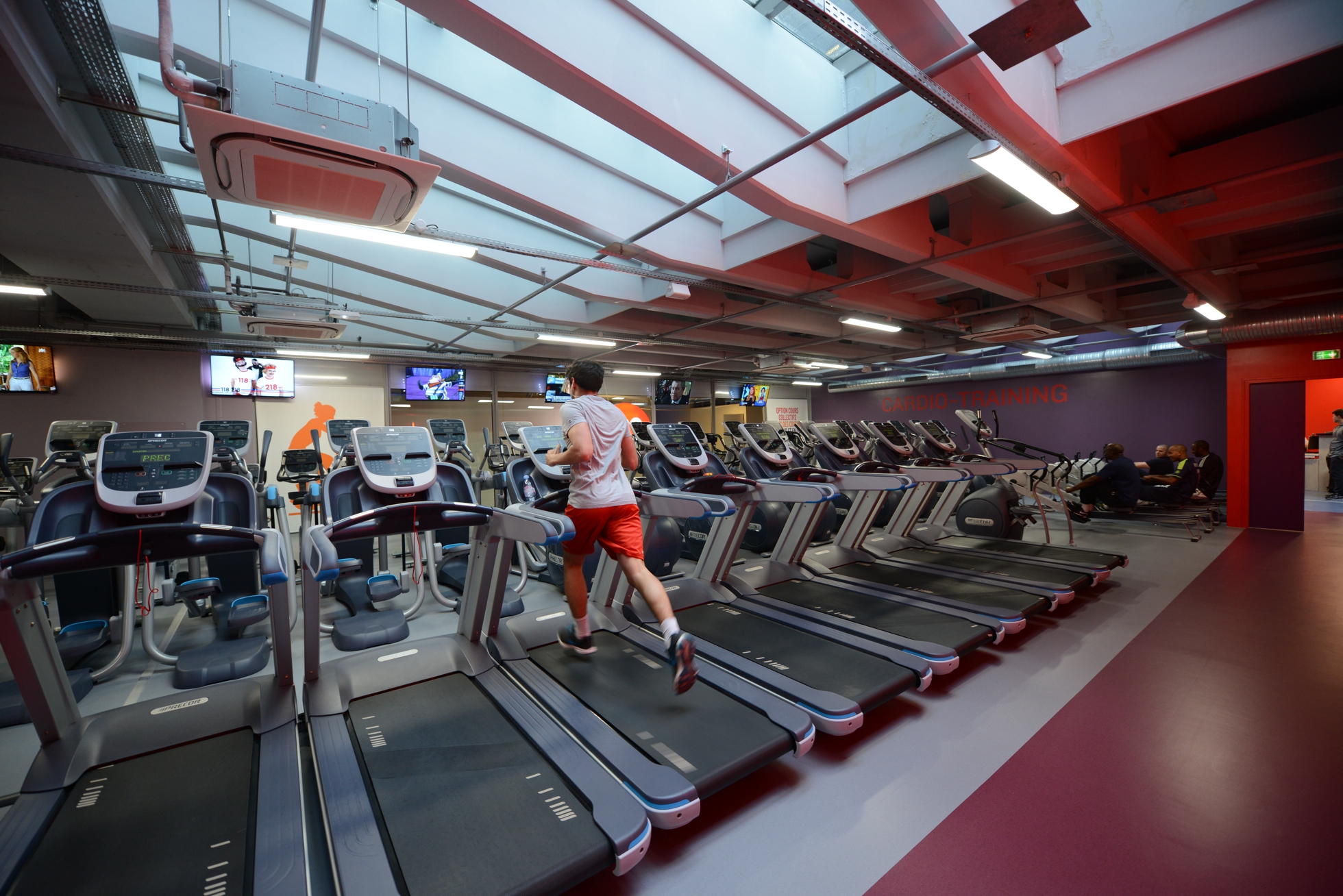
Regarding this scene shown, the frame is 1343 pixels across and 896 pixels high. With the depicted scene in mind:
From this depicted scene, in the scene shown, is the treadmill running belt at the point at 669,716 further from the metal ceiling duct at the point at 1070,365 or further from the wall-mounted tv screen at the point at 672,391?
the metal ceiling duct at the point at 1070,365

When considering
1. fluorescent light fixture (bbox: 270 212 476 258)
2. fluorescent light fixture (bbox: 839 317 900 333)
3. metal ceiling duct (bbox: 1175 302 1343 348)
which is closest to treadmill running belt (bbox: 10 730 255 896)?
fluorescent light fixture (bbox: 270 212 476 258)

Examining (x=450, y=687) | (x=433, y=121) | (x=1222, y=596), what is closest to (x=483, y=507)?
(x=450, y=687)

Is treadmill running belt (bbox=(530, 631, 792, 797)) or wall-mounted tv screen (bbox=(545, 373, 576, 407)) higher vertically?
wall-mounted tv screen (bbox=(545, 373, 576, 407))

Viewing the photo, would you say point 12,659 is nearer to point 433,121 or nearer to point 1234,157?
point 433,121

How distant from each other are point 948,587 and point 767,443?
1996mm

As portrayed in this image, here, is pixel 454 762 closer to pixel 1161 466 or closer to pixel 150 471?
pixel 150 471

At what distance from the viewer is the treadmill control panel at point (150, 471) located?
2760mm

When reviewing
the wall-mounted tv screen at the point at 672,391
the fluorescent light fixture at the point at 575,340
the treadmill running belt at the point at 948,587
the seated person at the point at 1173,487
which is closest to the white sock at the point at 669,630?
the treadmill running belt at the point at 948,587

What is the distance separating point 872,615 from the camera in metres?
3.44

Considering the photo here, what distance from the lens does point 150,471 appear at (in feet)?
9.41

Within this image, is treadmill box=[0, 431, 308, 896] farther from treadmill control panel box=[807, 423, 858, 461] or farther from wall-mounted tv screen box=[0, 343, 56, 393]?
wall-mounted tv screen box=[0, 343, 56, 393]

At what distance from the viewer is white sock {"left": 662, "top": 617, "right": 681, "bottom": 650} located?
2366mm

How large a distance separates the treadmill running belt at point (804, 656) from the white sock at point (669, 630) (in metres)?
0.63

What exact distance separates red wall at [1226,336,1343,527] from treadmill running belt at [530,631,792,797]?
9429 mm
